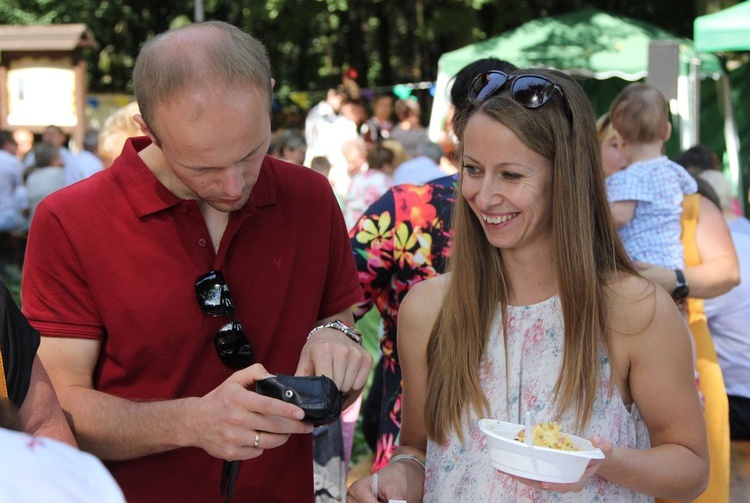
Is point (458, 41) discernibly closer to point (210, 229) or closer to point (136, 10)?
point (136, 10)

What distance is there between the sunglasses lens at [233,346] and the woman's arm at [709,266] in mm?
2011

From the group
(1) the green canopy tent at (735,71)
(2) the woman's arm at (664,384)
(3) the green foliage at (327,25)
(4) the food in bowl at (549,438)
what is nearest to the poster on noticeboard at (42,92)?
(3) the green foliage at (327,25)

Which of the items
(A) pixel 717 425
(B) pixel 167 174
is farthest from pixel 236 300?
(A) pixel 717 425

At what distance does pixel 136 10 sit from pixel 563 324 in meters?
25.7

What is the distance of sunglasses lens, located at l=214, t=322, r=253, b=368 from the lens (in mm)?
2238

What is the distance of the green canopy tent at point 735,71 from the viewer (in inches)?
339

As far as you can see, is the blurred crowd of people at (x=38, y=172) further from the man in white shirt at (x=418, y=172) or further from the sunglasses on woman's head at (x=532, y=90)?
the sunglasses on woman's head at (x=532, y=90)

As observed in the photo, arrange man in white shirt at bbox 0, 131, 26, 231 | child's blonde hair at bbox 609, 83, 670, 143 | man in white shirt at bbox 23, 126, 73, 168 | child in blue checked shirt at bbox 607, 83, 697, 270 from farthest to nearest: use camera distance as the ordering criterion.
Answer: man in white shirt at bbox 23, 126, 73, 168
man in white shirt at bbox 0, 131, 26, 231
child's blonde hair at bbox 609, 83, 670, 143
child in blue checked shirt at bbox 607, 83, 697, 270

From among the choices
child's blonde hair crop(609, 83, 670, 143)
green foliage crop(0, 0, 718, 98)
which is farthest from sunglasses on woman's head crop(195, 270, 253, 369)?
green foliage crop(0, 0, 718, 98)

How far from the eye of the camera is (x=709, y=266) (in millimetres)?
3969

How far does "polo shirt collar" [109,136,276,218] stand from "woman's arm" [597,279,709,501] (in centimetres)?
94

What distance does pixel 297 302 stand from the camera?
244cm

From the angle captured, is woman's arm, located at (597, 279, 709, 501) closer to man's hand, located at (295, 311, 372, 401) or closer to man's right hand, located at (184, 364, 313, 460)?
man's hand, located at (295, 311, 372, 401)

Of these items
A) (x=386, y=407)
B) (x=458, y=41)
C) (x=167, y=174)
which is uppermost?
(x=167, y=174)
